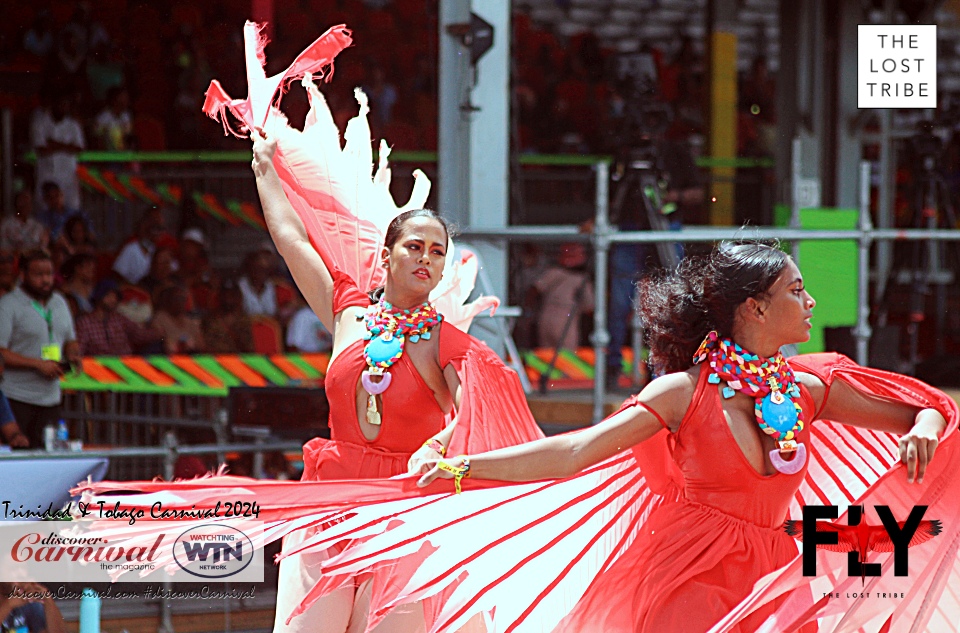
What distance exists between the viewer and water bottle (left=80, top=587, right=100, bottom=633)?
436 cm

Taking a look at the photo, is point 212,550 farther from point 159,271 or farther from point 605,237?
point 159,271

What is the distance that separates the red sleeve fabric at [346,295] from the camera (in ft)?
13.1

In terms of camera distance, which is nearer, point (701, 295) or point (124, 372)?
point (701, 295)

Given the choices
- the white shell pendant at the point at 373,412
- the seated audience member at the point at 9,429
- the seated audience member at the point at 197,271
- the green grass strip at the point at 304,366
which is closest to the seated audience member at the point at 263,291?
the seated audience member at the point at 197,271

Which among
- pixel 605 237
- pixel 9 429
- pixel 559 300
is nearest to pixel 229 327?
pixel 559 300

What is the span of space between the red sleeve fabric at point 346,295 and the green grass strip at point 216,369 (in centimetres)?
341

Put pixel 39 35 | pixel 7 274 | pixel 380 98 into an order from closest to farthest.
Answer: pixel 7 274 < pixel 39 35 < pixel 380 98

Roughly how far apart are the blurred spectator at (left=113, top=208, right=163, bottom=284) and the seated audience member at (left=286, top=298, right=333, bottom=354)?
1038mm

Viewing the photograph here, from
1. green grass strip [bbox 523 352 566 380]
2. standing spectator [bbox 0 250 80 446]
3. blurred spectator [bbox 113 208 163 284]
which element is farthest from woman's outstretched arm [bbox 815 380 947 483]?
blurred spectator [bbox 113 208 163 284]

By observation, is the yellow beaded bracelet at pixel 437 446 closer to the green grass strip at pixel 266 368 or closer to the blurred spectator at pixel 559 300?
the green grass strip at pixel 266 368

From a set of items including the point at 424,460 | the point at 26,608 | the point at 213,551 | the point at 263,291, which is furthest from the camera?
the point at 263,291

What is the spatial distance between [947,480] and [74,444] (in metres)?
3.73

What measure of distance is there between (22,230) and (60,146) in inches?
47.5

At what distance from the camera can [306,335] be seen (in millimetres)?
8078
